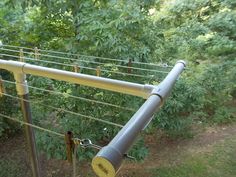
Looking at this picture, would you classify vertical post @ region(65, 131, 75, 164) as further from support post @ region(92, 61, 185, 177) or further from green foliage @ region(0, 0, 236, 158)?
green foliage @ region(0, 0, 236, 158)

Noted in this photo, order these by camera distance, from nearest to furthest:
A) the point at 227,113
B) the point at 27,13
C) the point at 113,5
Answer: the point at 113,5 < the point at 27,13 < the point at 227,113

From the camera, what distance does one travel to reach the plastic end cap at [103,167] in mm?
460

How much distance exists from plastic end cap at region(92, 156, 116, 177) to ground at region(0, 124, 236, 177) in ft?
7.62

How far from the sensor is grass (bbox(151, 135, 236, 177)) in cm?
273

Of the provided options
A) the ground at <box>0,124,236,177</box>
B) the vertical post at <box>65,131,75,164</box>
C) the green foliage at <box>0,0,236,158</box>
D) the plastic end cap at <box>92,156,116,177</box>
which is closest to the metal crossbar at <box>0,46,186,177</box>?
the plastic end cap at <box>92,156,116,177</box>

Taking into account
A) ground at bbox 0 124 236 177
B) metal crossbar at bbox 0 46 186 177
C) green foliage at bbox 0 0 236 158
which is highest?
metal crossbar at bbox 0 46 186 177

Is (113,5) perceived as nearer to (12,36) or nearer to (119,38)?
(119,38)

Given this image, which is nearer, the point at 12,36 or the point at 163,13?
the point at 12,36

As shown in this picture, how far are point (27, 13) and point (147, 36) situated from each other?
104 centimetres

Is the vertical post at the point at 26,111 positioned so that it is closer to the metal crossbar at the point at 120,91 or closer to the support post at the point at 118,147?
the metal crossbar at the point at 120,91

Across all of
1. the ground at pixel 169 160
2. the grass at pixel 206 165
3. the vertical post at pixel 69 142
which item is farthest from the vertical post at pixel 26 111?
the grass at pixel 206 165

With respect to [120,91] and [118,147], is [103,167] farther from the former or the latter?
[120,91]

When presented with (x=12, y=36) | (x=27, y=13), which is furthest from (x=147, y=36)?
(x=12, y=36)

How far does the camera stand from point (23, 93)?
3.20 ft
